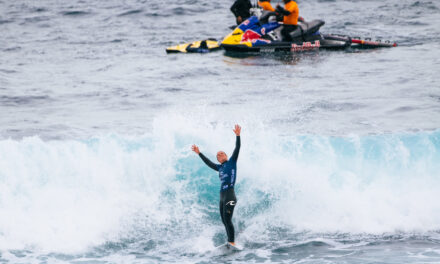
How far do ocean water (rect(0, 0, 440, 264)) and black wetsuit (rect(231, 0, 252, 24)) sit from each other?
163cm

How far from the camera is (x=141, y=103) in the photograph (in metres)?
16.7

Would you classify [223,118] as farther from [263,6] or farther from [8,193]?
[263,6]

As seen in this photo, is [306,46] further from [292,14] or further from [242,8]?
[242,8]

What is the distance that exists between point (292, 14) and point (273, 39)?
1.26 metres

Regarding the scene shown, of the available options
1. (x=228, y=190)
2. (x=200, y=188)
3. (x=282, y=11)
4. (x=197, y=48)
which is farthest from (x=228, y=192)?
(x=197, y=48)

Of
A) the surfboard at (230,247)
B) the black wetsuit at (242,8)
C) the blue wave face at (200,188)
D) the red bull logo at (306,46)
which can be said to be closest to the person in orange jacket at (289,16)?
the red bull logo at (306,46)

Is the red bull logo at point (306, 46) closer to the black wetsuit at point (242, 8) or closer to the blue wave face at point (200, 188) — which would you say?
the black wetsuit at point (242, 8)

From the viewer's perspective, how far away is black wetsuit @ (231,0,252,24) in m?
21.4

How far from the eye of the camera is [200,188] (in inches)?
473

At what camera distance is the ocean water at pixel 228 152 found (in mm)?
10219

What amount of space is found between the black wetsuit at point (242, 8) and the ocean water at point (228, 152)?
5.35 feet

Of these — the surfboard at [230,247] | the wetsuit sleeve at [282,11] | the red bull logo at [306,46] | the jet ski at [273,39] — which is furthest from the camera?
the red bull logo at [306,46]

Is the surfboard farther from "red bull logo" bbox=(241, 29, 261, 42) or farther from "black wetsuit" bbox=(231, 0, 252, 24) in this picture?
"black wetsuit" bbox=(231, 0, 252, 24)

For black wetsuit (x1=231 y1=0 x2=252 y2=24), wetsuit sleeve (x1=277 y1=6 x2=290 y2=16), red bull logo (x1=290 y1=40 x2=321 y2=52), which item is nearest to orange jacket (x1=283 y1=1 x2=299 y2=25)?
wetsuit sleeve (x1=277 y1=6 x2=290 y2=16)
